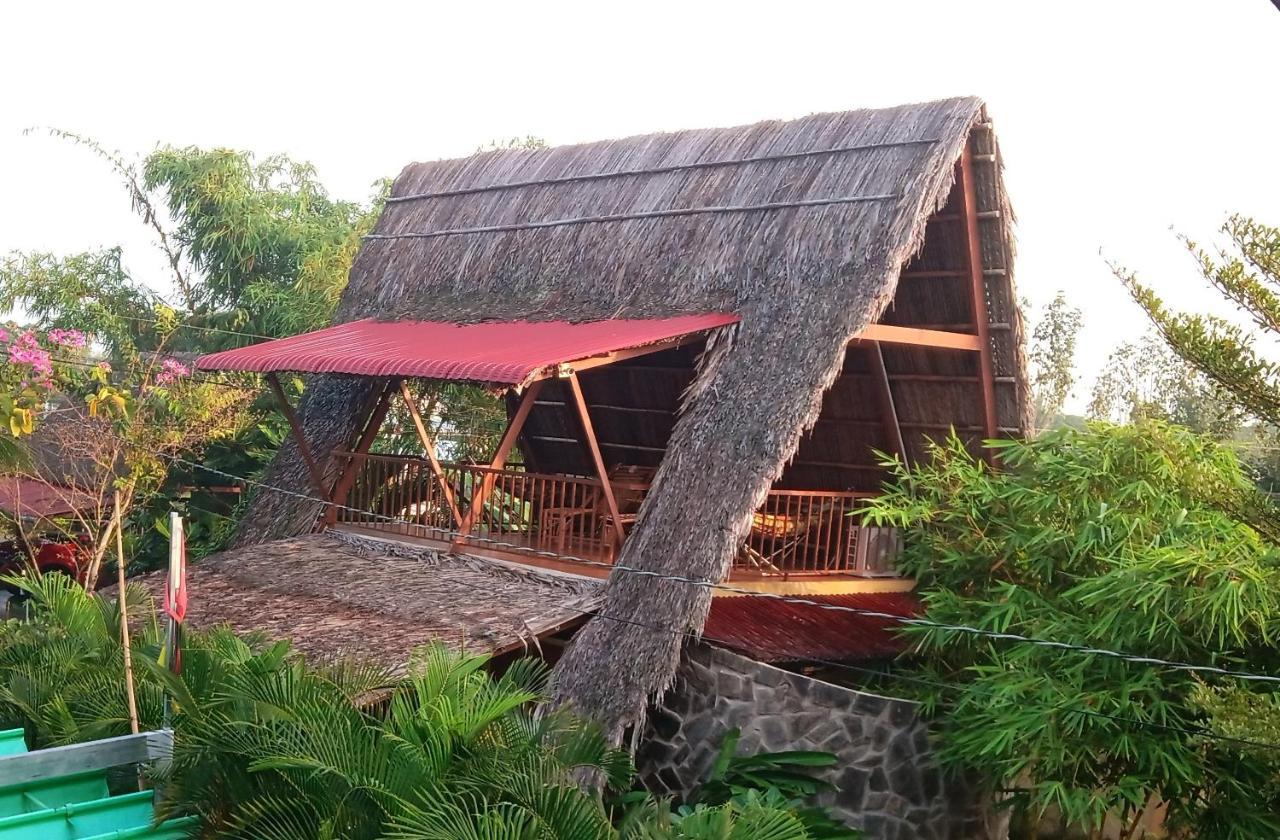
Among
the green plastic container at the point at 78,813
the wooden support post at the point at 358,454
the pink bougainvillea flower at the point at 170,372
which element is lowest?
the green plastic container at the point at 78,813

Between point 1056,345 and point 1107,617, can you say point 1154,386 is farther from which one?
point 1107,617

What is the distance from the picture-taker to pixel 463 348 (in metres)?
8.30

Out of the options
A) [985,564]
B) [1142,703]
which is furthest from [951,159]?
[1142,703]

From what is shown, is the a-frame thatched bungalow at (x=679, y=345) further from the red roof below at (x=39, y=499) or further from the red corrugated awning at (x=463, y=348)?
the red roof below at (x=39, y=499)

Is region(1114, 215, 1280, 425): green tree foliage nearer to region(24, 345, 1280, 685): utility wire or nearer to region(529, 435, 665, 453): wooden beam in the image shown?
region(24, 345, 1280, 685): utility wire

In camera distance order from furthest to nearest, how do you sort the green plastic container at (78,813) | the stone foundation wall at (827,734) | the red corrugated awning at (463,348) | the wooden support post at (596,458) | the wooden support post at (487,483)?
the wooden support post at (487,483) → the wooden support post at (596,458) → the red corrugated awning at (463,348) → the stone foundation wall at (827,734) → the green plastic container at (78,813)

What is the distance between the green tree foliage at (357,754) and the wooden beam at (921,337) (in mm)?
3124

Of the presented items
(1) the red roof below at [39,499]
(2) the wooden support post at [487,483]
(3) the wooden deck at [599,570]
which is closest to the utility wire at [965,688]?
(3) the wooden deck at [599,570]

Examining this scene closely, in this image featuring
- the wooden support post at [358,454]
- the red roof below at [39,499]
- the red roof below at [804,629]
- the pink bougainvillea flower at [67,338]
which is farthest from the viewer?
the red roof below at [39,499]

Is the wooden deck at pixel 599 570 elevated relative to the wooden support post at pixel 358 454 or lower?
lower

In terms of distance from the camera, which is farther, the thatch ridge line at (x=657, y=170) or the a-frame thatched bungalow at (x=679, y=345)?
the thatch ridge line at (x=657, y=170)

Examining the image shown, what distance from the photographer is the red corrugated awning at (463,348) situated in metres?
7.36

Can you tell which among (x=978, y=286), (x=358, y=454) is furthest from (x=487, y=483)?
(x=978, y=286)

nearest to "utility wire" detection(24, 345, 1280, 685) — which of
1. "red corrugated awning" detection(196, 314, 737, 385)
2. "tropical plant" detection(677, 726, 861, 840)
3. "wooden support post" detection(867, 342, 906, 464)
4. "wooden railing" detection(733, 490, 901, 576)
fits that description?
"wooden railing" detection(733, 490, 901, 576)
